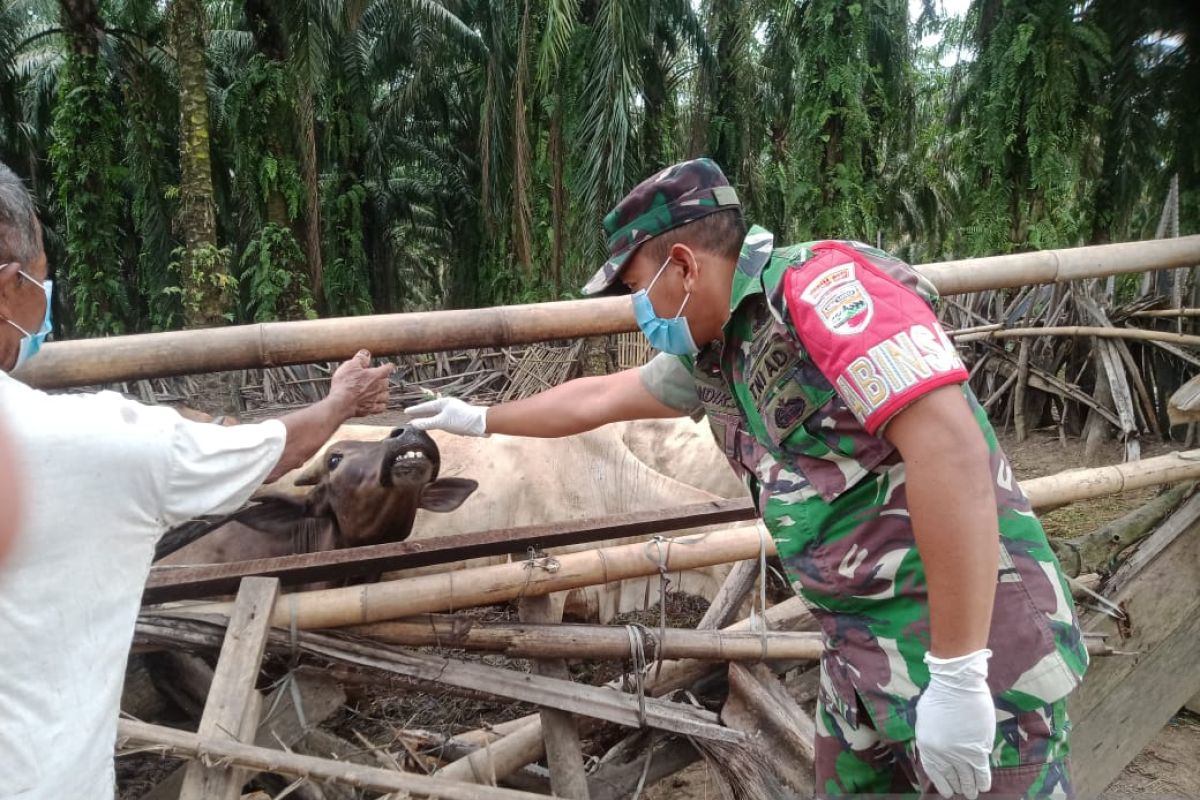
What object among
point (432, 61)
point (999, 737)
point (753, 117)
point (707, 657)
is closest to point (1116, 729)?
point (707, 657)

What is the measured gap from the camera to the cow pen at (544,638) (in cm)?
214

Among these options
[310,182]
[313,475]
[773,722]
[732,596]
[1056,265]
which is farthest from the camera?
[310,182]

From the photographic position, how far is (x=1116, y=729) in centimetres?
319

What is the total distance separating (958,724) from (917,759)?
0.25 m

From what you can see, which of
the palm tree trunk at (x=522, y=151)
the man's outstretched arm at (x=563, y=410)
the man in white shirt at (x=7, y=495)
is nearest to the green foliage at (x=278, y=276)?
the palm tree trunk at (x=522, y=151)

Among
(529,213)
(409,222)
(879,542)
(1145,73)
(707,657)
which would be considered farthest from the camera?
(409,222)

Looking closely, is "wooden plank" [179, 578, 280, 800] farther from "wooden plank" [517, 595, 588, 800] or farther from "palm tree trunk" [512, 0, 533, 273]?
"palm tree trunk" [512, 0, 533, 273]

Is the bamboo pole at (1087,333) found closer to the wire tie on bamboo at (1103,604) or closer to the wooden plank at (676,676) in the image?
the wire tie on bamboo at (1103,604)

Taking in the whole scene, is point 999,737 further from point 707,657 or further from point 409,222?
point 409,222

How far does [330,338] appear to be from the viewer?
2246 millimetres

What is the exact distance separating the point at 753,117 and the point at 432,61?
804 cm

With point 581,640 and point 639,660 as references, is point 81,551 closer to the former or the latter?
point 581,640

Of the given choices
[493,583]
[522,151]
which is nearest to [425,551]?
[493,583]

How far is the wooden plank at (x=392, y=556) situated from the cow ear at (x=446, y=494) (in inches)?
34.1
